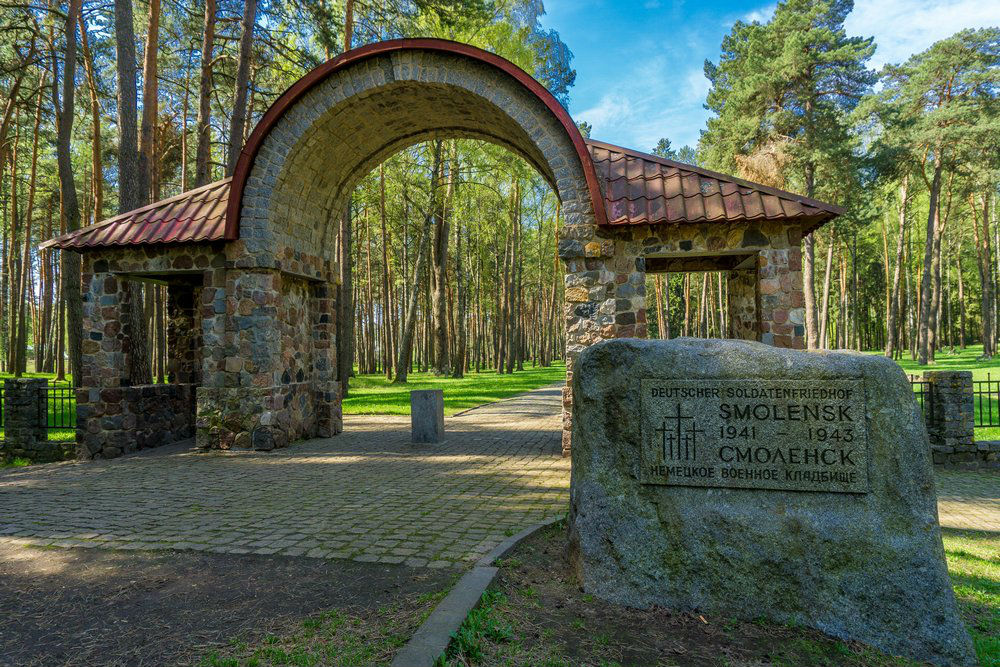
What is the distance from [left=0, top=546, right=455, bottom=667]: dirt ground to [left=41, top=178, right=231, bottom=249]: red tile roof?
19.8 feet

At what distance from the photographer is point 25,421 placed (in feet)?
32.0

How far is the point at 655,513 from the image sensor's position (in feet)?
11.7

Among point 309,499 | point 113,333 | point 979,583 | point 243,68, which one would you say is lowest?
point 979,583

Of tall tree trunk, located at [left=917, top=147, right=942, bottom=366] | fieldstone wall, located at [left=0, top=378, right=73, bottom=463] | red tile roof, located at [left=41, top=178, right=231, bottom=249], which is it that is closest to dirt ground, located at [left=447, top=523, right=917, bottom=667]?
red tile roof, located at [left=41, top=178, right=231, bottom=249]

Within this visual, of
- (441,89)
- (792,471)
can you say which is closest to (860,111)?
(441,89)

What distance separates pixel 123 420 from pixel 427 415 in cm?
540

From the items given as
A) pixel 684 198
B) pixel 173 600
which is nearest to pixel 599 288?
pixel 684 198

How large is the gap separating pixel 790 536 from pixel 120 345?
1086cm

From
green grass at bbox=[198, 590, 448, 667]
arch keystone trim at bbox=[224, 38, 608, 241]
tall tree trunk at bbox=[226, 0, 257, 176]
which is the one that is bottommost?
green grass at bbox=[198, 590, 448, 667]

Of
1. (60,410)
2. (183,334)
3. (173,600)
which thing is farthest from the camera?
(60,410)

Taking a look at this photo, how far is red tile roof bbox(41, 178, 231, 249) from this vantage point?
9391mm

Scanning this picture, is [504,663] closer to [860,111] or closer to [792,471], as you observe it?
[792,471]

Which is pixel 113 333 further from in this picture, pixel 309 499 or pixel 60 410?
pixel 60 410

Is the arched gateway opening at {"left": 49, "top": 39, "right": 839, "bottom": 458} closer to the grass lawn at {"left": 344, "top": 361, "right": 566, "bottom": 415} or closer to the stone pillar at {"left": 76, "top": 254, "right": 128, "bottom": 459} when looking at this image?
the stone pillar at {"left": 76, "top": 254, "right": 128, "bottom": 459}
